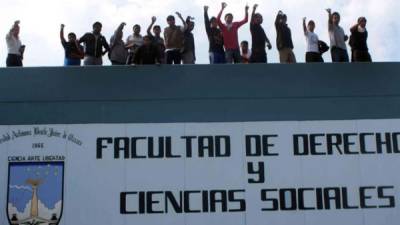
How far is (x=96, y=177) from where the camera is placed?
1090 cm

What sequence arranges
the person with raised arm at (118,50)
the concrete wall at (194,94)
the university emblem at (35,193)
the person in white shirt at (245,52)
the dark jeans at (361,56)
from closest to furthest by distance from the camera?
the university emblem at (35,193) < the concrete wall at (194,94) < the dark jeans at (361,56) < the person with raised arm at (118,50) < the person in white shirt at (245,52)

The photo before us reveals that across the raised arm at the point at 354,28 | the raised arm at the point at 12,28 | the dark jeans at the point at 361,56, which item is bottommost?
the dark jeans at the point at 361,56

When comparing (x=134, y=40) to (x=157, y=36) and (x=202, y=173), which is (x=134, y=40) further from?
(x=202, y=173)

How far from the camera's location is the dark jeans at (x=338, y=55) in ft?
39.0

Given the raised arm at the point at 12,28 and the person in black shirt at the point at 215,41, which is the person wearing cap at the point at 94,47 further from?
the person in black shirt at the point at 215,41

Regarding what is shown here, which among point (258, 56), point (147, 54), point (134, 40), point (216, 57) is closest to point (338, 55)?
point (258, 56)

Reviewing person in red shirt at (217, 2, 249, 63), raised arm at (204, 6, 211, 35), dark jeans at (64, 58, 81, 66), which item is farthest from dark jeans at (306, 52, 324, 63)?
dark jeans at (64, 58, 81, 66)

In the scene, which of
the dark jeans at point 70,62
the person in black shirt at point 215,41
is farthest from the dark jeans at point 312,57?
the dark jeans at point 70,62

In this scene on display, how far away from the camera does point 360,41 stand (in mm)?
11742

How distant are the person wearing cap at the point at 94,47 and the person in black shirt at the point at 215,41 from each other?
215cm

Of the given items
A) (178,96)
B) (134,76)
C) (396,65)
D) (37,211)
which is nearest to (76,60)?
(134,76)

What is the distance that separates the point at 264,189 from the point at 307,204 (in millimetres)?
853

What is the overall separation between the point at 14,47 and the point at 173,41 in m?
3.27

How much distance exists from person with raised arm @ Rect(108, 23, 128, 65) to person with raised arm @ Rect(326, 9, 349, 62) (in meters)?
4.30
